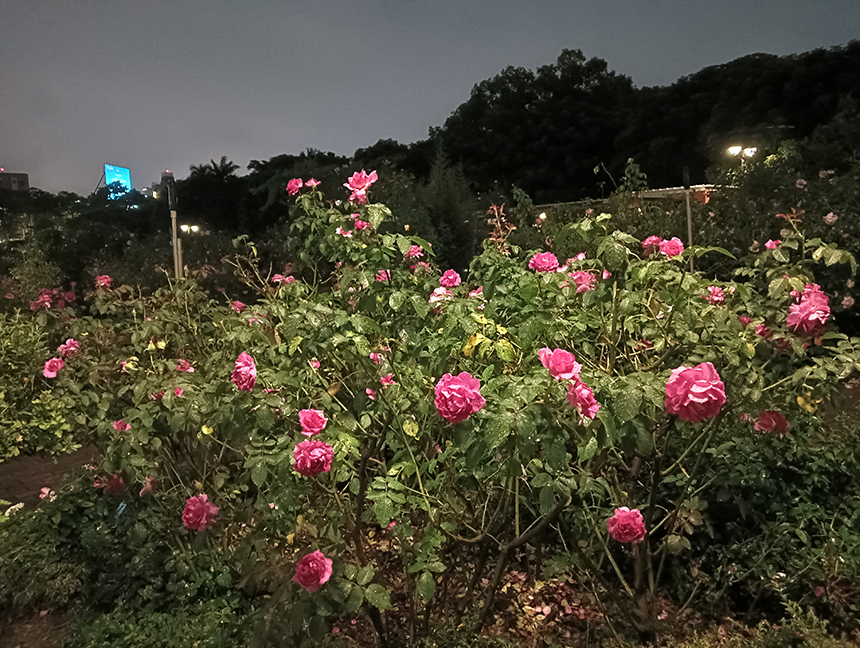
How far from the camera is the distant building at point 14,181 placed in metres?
13.8

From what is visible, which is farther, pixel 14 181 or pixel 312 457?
pixel 14 181

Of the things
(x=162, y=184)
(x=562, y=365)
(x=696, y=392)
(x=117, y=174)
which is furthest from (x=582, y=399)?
(x=117, y=174)

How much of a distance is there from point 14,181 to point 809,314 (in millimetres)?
16813

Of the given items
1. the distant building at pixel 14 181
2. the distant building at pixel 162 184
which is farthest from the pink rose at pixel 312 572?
the distant building at pixel 14 181

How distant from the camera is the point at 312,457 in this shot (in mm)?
1525

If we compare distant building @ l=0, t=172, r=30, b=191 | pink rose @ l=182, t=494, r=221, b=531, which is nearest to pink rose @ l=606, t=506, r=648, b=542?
pink rose @ l=182, t=494, r=221, b=531

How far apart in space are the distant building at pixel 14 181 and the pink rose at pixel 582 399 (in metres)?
15.1

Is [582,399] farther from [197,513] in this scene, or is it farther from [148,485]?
[148,485]

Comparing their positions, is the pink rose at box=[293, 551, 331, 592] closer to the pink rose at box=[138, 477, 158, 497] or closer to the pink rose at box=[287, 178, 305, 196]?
the pink rose at box=[138, 477, 158, 497]

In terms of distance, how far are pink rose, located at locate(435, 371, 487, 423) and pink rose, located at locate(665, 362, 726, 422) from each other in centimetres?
39

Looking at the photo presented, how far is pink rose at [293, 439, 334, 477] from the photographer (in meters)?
1.53

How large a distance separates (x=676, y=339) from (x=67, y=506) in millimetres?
2724

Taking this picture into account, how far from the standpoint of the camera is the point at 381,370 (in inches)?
70.0

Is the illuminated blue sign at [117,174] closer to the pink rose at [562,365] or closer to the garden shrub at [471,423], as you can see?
the garden shrub at [471,423]
